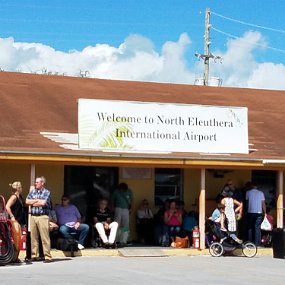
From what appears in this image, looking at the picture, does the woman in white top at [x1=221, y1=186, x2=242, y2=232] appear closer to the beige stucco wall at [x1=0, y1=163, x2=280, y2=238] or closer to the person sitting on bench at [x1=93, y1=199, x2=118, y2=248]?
the beige stucco wall at [x1=0, y1=163, x2=280, y2=238]

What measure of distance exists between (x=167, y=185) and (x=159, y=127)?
11.0 ft

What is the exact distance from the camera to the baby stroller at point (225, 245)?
18.1 meters

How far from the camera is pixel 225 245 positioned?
59.6 ft

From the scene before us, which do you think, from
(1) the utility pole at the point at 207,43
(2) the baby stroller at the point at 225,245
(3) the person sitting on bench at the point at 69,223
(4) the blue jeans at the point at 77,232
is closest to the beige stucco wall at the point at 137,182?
(3) the person sitting on bench at the point at 69,223

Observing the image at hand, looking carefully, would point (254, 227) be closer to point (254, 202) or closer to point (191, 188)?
point (254, 202)

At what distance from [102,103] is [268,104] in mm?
7906

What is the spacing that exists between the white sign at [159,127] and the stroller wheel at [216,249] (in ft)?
7.57

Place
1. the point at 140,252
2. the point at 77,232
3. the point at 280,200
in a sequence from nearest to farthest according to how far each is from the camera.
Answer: the point at 77,232 → the point at 140,252 → the point at 280,200

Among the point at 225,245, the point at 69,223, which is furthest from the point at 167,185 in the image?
the point at 69,223

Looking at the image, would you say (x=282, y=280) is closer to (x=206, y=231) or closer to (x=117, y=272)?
(x=117, y=272)

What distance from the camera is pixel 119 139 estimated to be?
18016 mm

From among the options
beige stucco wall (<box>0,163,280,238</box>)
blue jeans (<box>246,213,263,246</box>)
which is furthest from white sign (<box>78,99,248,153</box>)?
beige stucco wall (<box>0,163,280,238</box>)

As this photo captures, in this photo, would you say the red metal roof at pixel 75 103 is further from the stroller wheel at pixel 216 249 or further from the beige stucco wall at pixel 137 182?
the stroller wheel at pixel 216 249

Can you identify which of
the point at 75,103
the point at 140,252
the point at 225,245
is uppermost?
the point at 75,103
